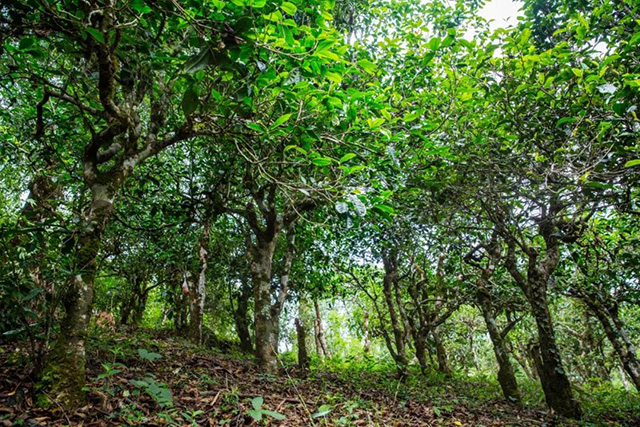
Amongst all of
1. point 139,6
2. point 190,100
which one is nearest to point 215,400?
point 190,100

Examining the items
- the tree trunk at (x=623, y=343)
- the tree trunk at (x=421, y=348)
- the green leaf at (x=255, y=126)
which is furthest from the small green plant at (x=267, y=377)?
the tree trunk at (x=623, y=343)

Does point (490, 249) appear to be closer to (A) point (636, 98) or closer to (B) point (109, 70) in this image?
(A) point (636, 98)

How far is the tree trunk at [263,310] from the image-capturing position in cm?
697

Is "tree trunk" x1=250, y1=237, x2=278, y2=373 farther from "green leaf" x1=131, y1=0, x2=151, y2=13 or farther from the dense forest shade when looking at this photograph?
"green leaf" x1=131, y1=0, x2=151, y2=13

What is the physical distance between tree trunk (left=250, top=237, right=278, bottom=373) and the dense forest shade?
0.05 m

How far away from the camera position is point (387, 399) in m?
6.73

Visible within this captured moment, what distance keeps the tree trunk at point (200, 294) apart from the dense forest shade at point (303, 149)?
0.06m

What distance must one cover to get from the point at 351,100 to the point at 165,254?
23.9ft

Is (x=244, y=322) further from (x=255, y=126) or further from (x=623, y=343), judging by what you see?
(x=255, y=126)

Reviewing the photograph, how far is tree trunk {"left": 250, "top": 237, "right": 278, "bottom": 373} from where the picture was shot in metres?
6.97

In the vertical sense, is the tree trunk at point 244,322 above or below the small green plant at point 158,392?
above

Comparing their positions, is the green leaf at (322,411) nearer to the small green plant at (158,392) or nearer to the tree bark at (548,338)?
the small green plant at (158,392)

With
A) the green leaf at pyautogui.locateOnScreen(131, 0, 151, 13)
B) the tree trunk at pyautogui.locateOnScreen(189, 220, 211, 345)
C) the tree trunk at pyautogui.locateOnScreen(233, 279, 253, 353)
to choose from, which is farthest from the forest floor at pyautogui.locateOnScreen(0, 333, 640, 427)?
the tree trunk at pyautogui.locateOnScreen(233, 279, 253, 353)

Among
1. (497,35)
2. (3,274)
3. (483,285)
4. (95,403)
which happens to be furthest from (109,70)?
Result: (483,285)
